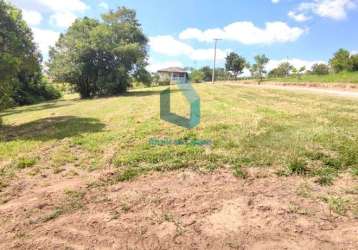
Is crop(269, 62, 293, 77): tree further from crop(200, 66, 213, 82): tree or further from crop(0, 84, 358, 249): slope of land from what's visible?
crop(0, 84, 358, 249): slope of land

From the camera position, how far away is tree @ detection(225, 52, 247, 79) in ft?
197

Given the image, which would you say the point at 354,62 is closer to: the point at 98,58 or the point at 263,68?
the point at 263,68

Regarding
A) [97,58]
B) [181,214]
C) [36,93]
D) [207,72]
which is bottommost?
[36,93]

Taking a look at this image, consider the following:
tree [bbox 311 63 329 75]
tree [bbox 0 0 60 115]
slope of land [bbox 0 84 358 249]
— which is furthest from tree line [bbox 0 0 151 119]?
tree [bbox 311 63 329 75]

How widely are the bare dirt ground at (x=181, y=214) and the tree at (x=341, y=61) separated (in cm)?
3519

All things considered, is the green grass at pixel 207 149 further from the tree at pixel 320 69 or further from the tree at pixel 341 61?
the tree at pixel 320 69

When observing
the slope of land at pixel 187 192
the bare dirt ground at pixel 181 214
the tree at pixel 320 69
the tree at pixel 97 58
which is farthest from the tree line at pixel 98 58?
the tree at pixel 320 69

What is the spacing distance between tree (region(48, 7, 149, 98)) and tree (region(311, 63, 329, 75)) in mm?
29033

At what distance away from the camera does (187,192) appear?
3.75 meters

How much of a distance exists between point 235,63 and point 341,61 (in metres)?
26.4

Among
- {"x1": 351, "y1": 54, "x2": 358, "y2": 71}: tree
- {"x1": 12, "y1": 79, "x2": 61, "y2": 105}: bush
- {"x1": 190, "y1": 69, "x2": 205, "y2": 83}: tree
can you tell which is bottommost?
{"x1": 12, "y1": 79, "x2": 61, "y2": 105}: bush

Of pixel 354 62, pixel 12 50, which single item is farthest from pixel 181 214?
pixel 354 62

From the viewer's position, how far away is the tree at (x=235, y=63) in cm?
5994

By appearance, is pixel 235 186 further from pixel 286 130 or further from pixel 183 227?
pixel 286 130
